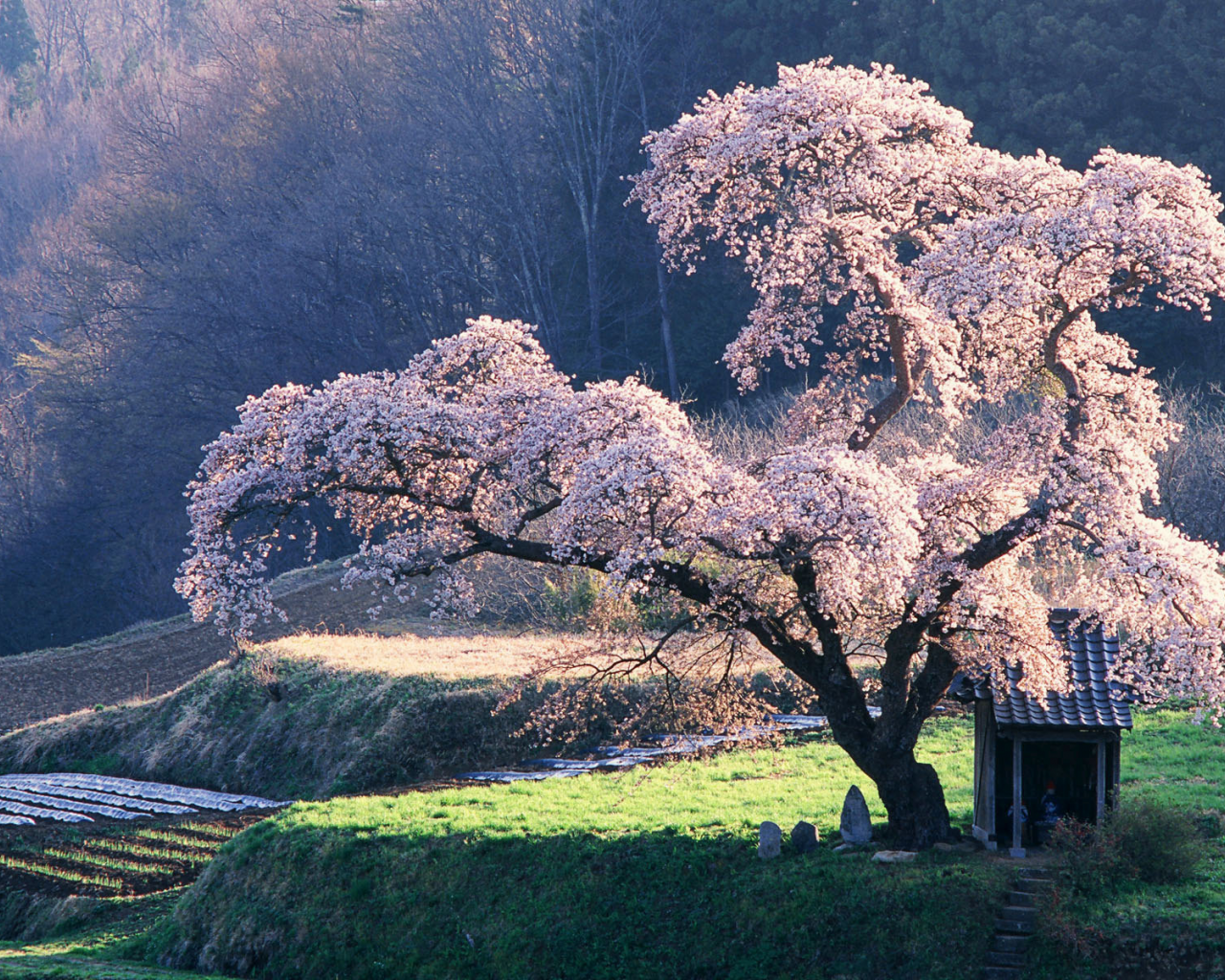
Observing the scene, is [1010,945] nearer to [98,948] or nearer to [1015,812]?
[1015,812]

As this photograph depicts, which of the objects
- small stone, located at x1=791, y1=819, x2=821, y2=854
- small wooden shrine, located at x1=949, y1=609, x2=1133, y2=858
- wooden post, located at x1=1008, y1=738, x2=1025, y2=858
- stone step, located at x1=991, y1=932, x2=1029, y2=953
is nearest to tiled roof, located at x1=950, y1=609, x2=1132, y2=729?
small wooden shrine, located at x1=949, y1=609, x2=1133, y2=858

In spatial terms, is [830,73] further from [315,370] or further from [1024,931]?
[315,370]

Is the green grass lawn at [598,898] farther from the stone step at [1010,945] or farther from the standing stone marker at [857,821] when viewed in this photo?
the standing stone marker at [857,821]

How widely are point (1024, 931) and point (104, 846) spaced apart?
15.4 meters

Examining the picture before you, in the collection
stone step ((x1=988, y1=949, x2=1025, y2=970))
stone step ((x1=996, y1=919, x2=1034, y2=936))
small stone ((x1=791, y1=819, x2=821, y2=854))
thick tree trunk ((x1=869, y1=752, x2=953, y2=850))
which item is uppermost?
thick tree trunk ((x1=869, y1=752, x2=953, y2=850))

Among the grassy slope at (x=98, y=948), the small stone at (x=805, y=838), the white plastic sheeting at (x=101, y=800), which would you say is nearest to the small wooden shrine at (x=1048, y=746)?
the small stone at (x=805, y=838)

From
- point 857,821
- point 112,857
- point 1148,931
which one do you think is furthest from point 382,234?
point 1148,931

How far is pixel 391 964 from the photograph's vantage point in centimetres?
1622

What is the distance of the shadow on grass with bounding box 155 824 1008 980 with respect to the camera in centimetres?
1459

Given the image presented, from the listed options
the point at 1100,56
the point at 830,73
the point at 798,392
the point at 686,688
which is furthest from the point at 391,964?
the point at 1100,56

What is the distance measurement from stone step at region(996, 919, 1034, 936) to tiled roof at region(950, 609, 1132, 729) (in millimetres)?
2224

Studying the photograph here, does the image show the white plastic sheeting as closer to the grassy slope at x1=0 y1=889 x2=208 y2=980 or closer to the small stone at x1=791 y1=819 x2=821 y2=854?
the grassy slope at x1=0 y1=889 x2=208 y2=980

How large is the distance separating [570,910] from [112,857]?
9.52 m

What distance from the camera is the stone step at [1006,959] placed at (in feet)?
45.5
